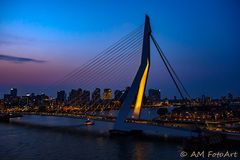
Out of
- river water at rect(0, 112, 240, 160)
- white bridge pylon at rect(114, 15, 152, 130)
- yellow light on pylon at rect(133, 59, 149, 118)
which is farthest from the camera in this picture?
yellow light on pylon at rect(133, 59, 149, 118)

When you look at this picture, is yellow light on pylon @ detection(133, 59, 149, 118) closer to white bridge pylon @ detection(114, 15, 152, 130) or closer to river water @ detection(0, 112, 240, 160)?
white bridge pylon @ detection(114, 15, 152, 130)

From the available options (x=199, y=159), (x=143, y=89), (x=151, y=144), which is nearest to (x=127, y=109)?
(x=143, y=89)

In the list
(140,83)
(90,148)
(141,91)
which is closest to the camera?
(90,148)

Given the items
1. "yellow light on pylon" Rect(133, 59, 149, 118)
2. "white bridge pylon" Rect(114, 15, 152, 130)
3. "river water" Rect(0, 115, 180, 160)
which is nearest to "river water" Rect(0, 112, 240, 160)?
"river water" Rect(0, 115, 180, 160)

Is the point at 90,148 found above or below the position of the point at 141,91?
below

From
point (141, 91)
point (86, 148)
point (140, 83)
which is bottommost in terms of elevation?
point (86, 148)

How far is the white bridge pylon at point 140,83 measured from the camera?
64.2 feet

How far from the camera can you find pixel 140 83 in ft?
64.5

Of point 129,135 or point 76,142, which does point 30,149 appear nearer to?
point 76,142

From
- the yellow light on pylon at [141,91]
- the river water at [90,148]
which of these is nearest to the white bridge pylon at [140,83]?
the yellow light on pylon at [141,91]

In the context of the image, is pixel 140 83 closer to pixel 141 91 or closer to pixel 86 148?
pixel 141 91

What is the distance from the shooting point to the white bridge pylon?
19.6m

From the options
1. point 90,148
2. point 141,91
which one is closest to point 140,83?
point 141,91

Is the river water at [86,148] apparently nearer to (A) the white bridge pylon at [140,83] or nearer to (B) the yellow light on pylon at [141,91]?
(A) the white bridge pylon at [140,83]
